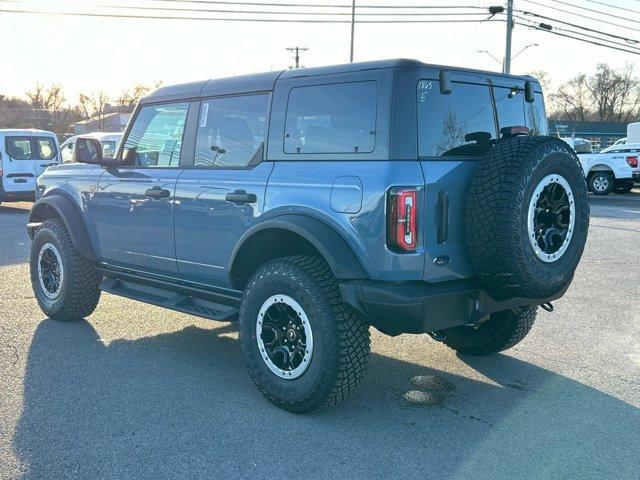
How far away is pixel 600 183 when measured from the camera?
21.3m

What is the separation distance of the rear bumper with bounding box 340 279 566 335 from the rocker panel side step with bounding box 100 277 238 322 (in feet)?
4.00

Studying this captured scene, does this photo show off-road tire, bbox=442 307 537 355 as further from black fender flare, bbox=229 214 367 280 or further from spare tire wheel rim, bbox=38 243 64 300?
spare tire wheel rim, bbox=38 243 64 300

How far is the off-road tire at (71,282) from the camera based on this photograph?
574 centimetres

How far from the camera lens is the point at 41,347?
519 cm

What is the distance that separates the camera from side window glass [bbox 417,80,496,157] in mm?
3721

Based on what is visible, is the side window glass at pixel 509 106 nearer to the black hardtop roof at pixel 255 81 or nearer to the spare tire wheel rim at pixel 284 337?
the black hardtop roof at pixel 255 81

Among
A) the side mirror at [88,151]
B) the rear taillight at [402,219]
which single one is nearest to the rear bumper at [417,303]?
the rear taillight at [402,219]

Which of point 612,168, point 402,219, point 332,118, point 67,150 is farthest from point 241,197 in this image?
point 612,168

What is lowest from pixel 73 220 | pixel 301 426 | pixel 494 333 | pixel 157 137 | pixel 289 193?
pixel 301 426

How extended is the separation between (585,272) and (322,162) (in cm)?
586

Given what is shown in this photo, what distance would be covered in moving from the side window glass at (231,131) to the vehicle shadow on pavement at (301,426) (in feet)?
5.03

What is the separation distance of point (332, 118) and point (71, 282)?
3.09m

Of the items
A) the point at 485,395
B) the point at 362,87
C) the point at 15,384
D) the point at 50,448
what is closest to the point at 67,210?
the point at 15,384

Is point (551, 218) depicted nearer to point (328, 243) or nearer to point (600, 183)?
point (328, 243)
